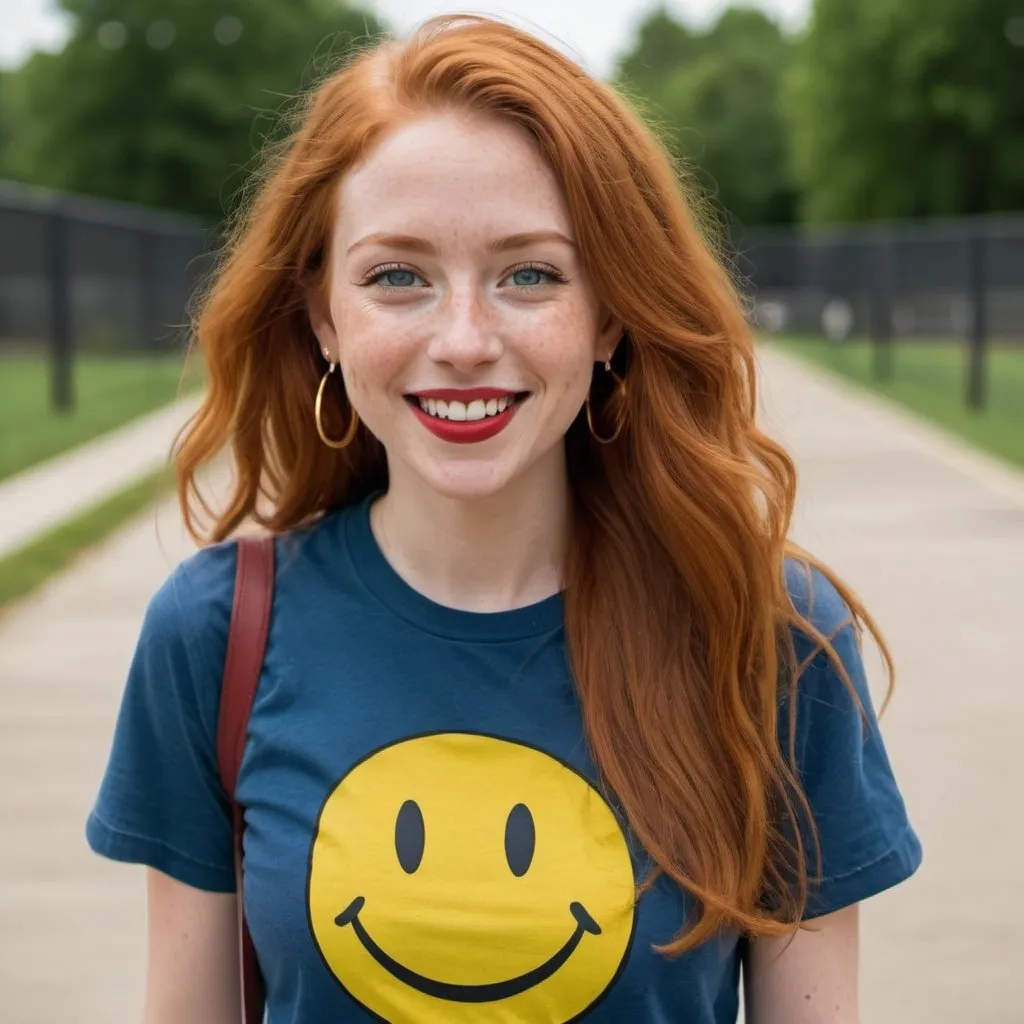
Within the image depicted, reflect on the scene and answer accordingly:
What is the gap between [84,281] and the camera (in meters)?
23.3

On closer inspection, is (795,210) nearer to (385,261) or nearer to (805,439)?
(805,439)

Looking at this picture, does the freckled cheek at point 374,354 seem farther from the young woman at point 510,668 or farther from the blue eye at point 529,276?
the blue eye at point 529,276

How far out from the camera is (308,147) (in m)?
2.12

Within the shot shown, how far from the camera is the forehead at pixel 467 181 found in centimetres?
192

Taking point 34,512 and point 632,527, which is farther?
point 34,512

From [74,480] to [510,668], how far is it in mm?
10530

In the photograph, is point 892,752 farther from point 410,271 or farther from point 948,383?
point 948,383

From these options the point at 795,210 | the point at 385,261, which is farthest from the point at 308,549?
the point at 795,210

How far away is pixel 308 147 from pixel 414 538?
49cm

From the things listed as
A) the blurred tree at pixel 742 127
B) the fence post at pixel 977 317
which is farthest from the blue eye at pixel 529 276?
the blurred tree at pixel 742 127

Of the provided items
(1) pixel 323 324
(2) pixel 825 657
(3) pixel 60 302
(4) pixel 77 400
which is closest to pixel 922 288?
(4) pixel 77 400

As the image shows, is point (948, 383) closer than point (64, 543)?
No

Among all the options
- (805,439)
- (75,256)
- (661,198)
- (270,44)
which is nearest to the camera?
(661,198)

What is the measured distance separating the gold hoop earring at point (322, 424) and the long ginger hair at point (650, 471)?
82mm
